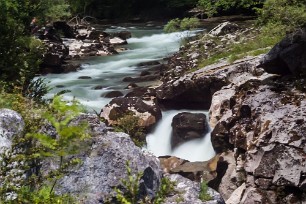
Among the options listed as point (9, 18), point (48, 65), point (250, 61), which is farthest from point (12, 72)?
point (48, 65)

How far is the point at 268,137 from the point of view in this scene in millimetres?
10000

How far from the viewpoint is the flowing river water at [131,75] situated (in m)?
14.4

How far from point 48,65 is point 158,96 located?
36.2 ft

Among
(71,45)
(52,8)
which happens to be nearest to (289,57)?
(71,45)

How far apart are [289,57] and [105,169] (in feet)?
25.3

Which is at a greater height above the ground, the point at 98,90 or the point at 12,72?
the point at 12,72

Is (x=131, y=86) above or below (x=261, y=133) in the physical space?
below

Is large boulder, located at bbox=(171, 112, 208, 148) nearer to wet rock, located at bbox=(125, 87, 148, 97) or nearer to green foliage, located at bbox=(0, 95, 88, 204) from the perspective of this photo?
wet rock, located at bbox=(125, 87, 148, 97)

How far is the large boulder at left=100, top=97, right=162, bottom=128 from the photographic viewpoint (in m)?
15.3

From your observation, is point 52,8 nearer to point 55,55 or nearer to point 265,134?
point 55,55

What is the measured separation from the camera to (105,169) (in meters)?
5.93

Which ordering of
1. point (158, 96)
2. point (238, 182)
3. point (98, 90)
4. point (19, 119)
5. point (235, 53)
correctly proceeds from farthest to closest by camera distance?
point (98, 90)
point (235, 53)
point (158, 96)
point (238, 182)
point (19, 119)

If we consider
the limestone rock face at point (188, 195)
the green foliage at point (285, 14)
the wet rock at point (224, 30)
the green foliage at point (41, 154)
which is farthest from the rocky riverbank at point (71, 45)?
the green foliage at point (41, 154)

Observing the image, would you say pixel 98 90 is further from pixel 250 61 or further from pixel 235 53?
pixel 250 61
